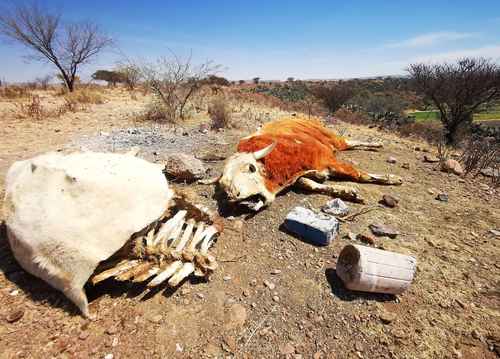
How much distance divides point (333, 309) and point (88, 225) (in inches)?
76.3

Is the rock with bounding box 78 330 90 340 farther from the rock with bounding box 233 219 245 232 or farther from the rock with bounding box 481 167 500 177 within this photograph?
the rock with bounding box 481 167 500 177

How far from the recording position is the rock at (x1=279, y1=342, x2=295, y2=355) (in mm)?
1697

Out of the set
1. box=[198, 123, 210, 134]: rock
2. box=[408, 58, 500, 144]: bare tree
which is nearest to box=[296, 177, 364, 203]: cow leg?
box=[198, 123, 210, 134]: rock

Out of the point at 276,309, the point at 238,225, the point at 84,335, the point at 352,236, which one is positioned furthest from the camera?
the point at 238,225

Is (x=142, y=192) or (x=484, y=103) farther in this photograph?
(x=484, y=103)

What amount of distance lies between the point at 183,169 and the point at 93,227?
178 cm

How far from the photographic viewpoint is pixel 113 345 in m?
1.66

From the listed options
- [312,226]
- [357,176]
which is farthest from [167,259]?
[357,176]

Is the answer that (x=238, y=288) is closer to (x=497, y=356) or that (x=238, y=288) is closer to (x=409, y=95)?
(x=497, y=356)

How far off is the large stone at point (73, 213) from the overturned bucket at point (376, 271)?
1.65m

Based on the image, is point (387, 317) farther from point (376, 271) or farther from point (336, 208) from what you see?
point (336, 208)

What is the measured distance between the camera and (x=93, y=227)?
191 cm

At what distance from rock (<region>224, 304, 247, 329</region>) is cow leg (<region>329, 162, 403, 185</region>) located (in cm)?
259

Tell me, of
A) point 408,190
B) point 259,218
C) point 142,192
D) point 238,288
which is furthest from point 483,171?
point 142,192
